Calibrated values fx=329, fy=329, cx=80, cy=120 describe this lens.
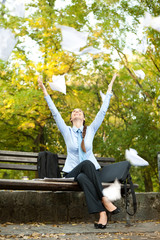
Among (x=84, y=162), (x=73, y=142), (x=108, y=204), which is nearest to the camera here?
(x=108, y=204)

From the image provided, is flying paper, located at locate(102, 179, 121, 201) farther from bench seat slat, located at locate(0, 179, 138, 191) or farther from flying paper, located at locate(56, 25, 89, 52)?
flying paper, located at locate(56, 25, 89, 52)

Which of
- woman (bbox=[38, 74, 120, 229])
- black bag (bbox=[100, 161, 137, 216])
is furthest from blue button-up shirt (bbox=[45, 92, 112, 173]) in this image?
black bag (bbox=[100, 161, 137, 216])

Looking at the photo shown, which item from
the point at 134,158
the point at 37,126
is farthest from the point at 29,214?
the point at 37,126

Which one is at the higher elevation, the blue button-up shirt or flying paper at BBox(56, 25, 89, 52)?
flying paper at BBox(56, 25, 89, 52)

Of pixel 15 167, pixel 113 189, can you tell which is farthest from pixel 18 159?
pixel 113 189

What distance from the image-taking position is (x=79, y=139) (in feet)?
15.6

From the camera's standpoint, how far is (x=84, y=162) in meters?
4.08

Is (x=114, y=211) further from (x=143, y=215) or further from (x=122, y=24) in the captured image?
(x=122, y=24)

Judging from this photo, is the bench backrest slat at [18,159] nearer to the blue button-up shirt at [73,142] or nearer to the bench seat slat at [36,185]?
the blue button-up shirt at [73,142]

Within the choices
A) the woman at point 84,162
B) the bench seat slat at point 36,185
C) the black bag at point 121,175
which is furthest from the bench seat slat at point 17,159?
the black bag at point 121,175

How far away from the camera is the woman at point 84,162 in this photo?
12.5ft

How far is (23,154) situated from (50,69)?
368 cm

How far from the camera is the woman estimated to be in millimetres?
3807

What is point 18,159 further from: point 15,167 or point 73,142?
point 73,142
